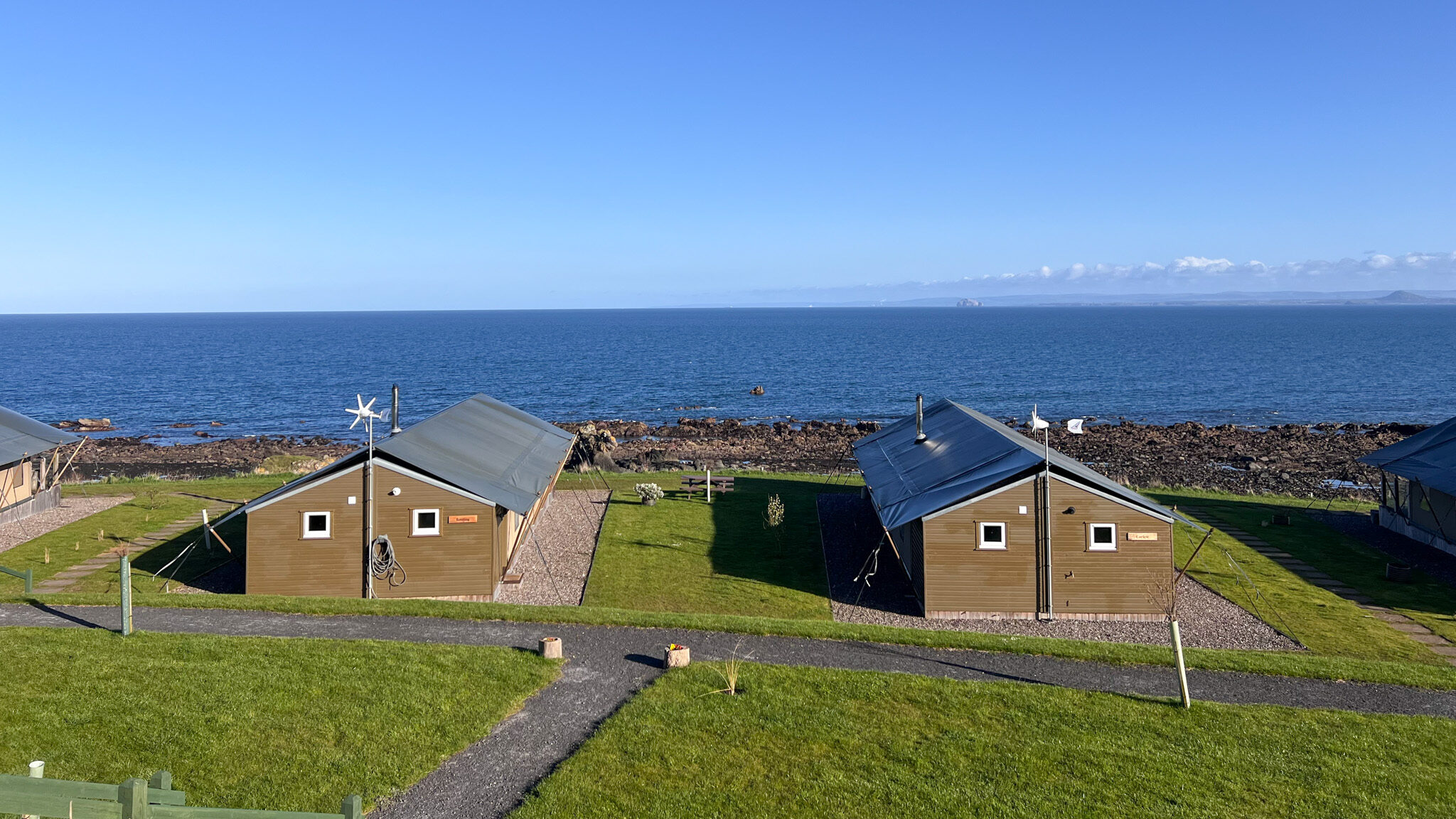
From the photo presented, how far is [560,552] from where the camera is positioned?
107 feet

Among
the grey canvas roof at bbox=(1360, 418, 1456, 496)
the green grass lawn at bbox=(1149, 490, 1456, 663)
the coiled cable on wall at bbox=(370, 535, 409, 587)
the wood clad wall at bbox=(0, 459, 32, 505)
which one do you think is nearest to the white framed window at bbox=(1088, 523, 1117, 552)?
the green grass lawn at bbox=(1149, 490, 1456, 663)

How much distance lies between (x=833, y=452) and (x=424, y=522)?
39020 millimetres

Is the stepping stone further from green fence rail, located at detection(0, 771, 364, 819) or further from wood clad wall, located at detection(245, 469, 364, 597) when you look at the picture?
wood clad wall, located at detection(245, 469, 364, 597)

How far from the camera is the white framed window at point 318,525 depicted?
2644 centimetres

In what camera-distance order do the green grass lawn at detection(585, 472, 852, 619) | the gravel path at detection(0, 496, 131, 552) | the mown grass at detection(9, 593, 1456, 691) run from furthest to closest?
the gravel path at detection(0, 496, 131, 552)
the green grass lawn at detection(585, 472, 852, 619)
the mown grass at detection(9, 593, 1456, 691)

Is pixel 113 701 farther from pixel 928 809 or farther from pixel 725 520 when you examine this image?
pixel 725 520

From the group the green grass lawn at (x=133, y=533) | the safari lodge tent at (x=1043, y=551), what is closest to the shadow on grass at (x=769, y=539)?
the safari lodge tent at (x=1043, y=551)

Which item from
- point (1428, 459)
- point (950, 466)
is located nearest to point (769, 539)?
point (950, 466)

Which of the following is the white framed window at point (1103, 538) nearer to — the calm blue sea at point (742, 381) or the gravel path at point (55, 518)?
the gravel path at point (55, 518)

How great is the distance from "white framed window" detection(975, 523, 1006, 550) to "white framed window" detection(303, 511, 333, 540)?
17.2 metres

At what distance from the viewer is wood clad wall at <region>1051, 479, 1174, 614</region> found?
2588 cm

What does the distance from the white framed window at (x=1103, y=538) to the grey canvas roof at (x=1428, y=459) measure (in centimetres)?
1394

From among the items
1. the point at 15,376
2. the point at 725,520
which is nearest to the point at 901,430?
the point at 725,520

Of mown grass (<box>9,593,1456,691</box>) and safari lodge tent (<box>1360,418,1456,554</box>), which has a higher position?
safari lodge tent (<box>1360,418,1456,554</box>)
